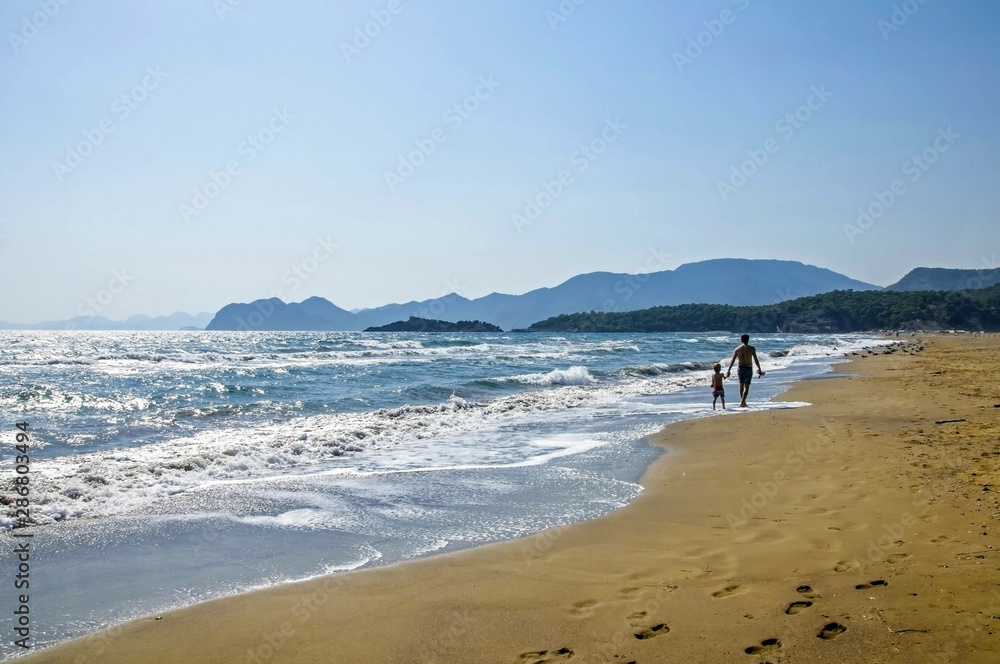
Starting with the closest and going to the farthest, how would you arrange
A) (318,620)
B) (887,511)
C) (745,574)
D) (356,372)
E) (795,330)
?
(318,620) < (745,574) < (887,511) < (356,372) < (795,330)

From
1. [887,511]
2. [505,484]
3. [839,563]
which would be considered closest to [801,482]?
[887,511]

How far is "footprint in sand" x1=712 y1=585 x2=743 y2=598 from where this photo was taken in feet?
12.8

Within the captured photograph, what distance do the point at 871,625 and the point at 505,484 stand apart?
16.1 feet

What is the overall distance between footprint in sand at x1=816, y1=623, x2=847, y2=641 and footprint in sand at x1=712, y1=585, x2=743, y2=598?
2.24 ft

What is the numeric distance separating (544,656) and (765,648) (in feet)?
3.76

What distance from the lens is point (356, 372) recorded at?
27.3 meters

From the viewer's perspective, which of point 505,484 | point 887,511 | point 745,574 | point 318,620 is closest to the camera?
point 318,620

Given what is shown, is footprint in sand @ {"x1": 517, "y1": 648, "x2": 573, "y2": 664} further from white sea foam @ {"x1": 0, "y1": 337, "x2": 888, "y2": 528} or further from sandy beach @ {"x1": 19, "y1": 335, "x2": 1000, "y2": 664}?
white sea foam @ {"x1": 0, "y1": 337, "x2": 888, "y2": 528}

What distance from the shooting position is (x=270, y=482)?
8.10 m

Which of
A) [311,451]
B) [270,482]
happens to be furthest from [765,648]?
[311,451]

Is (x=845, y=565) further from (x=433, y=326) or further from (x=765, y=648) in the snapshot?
(x=433, y=326)

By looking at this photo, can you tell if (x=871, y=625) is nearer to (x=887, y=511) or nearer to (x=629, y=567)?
(x=629, y=567)

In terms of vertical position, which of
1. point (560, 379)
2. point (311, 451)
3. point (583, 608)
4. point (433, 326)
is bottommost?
point (560, 379)

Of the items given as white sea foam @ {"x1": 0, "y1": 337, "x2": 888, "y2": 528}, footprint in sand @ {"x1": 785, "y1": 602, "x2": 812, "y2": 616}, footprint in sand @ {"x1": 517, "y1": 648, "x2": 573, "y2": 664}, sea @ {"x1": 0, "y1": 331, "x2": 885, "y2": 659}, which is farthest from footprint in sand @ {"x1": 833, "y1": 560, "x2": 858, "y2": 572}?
white sea foam @ {"x1": 0, "y1": 337, "x2": 888, "y2": 528}
